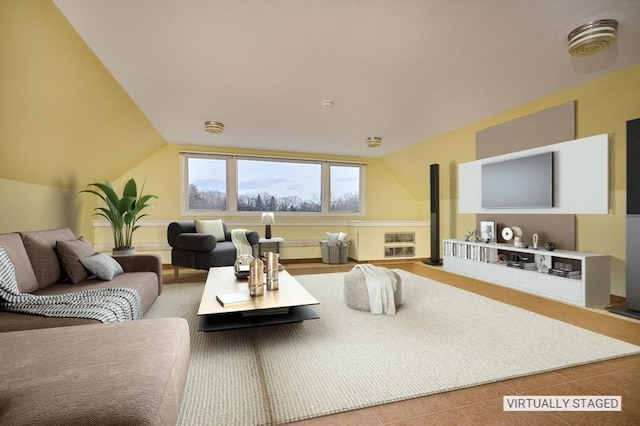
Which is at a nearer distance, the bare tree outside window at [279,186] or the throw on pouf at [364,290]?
the throw on pouf at [364,290]

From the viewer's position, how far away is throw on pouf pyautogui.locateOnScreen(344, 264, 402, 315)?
9.50 ft

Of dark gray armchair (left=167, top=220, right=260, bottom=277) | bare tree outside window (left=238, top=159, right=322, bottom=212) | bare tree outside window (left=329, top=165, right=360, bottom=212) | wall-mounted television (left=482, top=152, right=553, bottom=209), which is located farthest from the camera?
bare tree outside window (left=329, top=165, right=360, bottom=212)

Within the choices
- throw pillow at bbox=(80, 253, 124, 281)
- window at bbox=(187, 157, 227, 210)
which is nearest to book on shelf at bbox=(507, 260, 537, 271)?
throw pillow at bbox=(80, 253, 124, 281)

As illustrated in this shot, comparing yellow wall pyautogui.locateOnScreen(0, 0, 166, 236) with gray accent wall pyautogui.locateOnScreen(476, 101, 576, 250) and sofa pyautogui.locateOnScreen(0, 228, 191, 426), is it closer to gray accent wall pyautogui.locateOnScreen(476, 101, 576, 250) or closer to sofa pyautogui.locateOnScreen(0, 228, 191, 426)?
sofa pyautogui.locateOnScreen(0, 228, 191, 426)

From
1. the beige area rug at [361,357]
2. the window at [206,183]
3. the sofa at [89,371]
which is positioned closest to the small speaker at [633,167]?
the beige area rug at [361,357]

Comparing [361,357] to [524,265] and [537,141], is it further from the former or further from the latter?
[537,141]

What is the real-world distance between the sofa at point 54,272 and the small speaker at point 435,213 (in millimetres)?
4584

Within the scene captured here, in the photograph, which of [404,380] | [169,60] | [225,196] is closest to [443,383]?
[404,380]

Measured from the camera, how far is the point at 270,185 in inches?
254

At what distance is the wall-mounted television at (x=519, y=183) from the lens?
149 inches

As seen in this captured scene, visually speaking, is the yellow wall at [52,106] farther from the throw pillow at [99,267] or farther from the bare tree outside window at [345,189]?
the bare tree outside window at [345,189]

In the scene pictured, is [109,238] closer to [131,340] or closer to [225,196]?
[225,196]

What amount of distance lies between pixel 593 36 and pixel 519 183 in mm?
2174

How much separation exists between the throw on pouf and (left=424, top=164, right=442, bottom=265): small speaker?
2932 mm
